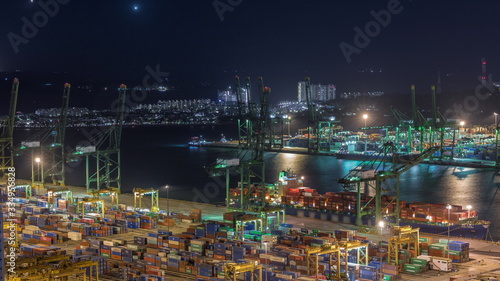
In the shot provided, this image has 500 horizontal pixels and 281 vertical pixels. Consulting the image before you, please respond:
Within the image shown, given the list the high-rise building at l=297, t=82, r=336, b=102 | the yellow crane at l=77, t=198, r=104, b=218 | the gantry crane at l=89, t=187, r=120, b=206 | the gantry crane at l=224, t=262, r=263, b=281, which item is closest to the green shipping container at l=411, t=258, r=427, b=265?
the gantry crane at l=224, t=262, r=263, b=281

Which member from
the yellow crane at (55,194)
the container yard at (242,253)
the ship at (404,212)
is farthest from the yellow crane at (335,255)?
the yellow crane at (55,194)

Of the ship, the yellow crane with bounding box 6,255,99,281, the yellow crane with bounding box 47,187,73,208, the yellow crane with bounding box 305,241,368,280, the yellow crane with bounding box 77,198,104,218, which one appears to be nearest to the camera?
the yellow crane with bounding box 6,255,99,281

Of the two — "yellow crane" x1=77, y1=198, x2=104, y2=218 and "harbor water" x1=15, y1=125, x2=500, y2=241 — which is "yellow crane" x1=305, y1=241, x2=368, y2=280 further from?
"yellow crane" x1=77, y1=198, x2=104, y2=218

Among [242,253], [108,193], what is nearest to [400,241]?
[242,253]

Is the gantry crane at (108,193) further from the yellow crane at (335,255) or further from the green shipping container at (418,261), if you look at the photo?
the green shipping container at (418,261)

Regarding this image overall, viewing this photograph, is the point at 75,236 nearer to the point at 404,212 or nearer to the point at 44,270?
the point at 44,270

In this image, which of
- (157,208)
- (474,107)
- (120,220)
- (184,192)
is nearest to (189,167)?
(184,192)
